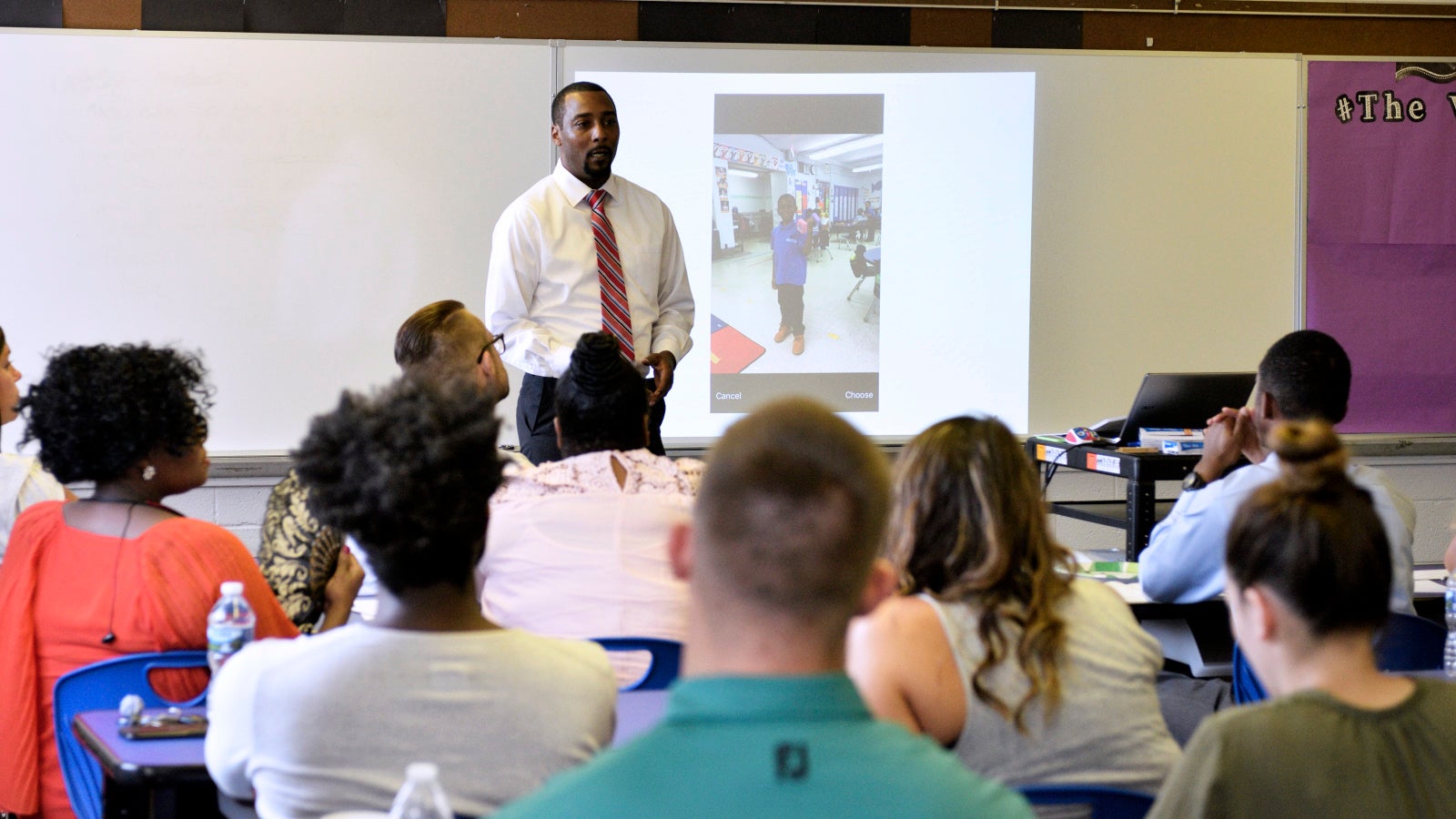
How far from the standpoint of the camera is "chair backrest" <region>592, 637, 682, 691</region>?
82.6 inches

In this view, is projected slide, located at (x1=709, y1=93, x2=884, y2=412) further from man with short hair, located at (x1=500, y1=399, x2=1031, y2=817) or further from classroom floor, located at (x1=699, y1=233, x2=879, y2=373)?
man with short hair, located at (x1=500, y1=399, x2=1031, y2=817)

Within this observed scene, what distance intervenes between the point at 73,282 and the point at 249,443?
815 mm

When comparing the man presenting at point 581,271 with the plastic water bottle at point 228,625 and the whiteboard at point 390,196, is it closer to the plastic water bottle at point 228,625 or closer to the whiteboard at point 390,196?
the whiteboard at point 390,196

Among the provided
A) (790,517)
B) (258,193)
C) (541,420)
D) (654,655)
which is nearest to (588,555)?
(654,655)

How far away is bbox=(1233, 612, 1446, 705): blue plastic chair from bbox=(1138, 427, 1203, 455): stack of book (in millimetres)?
1388

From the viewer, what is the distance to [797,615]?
0.88 meters

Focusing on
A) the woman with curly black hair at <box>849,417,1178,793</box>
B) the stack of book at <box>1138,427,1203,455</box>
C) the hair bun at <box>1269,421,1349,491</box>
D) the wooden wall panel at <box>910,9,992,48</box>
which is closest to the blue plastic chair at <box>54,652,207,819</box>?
the woman with curly black hair at <box>849,417,1178,793</box>

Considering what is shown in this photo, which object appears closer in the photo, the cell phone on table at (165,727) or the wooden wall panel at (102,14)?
the cell phone on table at (165,727)

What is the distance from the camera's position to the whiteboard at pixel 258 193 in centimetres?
462

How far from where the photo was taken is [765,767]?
0.82 metres

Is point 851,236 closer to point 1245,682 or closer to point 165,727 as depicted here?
point 1245,682

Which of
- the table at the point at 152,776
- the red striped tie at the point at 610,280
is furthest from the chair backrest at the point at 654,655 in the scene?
the red striped tie at the point at 610,280

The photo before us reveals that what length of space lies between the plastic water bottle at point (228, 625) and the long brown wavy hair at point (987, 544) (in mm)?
964

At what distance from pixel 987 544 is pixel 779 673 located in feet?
2.78
